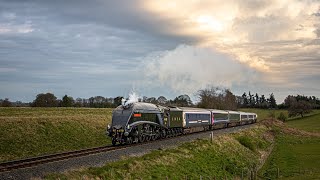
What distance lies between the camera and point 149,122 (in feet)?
120

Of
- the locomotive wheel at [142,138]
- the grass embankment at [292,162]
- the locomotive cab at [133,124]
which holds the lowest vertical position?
the grass embankment at [292,162]

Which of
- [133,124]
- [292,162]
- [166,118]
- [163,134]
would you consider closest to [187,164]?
[133,124]

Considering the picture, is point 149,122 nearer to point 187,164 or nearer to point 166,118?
point 166,118

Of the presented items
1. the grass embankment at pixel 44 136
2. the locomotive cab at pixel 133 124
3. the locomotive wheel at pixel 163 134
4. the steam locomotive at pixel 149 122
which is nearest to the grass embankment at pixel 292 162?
the locomotive wheel at pixel 163 134

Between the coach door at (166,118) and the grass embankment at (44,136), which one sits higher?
Result: the coach door at (166,118)

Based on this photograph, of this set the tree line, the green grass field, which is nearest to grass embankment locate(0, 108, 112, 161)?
the tree line

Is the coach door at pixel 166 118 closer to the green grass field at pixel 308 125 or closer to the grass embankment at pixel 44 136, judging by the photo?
the grass embankment at pixel 44 136

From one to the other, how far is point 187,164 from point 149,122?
9.46 meters

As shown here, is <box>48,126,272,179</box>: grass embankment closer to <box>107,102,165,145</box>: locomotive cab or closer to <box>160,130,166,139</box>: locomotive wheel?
<box>107,102,165,145</box>: locomotive cab

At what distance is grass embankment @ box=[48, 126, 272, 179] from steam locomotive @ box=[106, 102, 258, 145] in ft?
15.1

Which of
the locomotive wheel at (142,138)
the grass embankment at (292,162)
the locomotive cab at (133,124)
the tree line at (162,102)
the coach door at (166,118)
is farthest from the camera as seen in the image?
the tree line at (162,102)

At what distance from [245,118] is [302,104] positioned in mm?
77330

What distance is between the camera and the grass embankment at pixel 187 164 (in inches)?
806

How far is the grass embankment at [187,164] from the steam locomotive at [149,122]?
4597mm
